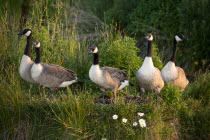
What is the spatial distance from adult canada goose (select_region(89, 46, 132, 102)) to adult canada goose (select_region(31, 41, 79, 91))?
809mm

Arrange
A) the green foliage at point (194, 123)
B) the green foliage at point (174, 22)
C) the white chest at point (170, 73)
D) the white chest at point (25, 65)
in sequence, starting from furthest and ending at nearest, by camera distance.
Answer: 1. the green foliage at point (174, 22)
2. the white chest at point (170, 73)
3. the white chest at point (25, 65)
4. the green foliage at point (194, 123)

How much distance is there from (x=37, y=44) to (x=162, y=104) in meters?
3.11

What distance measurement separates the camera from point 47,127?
693cm

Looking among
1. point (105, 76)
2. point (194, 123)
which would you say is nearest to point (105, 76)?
point (105, 76)

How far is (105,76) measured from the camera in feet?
25.2

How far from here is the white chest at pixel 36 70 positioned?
792 cm

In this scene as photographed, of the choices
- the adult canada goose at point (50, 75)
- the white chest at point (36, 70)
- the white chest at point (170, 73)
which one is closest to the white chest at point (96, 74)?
the adult canada goose at point (50, 75)

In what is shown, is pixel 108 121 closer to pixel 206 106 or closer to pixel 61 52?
pixel 206 106

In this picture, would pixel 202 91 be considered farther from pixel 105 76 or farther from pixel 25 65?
pixel 25 65

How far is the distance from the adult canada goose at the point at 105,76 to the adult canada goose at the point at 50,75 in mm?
809

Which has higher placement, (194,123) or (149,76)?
(149,76)

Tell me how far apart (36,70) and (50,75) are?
12.5 inches

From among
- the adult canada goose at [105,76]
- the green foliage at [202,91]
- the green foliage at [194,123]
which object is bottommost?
the green foliage at [194,123]

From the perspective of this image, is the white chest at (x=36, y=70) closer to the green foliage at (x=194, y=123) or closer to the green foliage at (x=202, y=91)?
the green foliage at (x=194, y=123)
